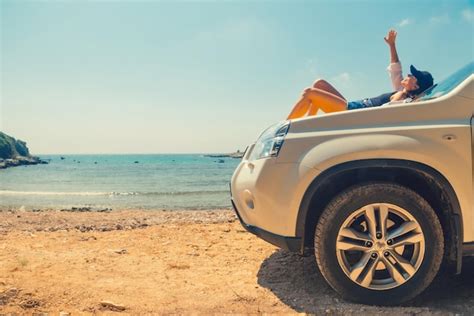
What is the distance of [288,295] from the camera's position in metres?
3.00

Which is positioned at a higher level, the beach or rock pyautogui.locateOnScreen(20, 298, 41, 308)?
rock pyautogui.locateOnScreen(20, 298, 41, 308)

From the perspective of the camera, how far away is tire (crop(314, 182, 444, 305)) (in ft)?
8.64

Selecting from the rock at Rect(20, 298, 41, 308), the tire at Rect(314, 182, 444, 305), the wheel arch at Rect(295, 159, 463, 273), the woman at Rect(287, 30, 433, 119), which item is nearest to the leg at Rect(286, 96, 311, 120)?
the woman at Rect(287, 30, 433, 119)

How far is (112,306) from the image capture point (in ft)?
9.12

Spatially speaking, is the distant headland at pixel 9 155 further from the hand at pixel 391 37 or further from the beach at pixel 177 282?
the hand at pixel 391 37

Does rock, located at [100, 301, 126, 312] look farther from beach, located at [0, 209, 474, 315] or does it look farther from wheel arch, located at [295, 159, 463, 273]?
wheel arch, located at [295, 159, 463, 273]

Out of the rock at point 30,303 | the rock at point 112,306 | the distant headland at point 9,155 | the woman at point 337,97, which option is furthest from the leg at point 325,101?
the distant headland at point 9,155

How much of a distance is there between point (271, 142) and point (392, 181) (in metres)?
0.98

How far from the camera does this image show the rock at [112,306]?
2752mm

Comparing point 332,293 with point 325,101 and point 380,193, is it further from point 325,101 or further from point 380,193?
point 325,101

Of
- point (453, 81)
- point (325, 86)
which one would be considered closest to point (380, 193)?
point (453, 81)

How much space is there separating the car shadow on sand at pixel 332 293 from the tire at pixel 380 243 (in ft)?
0.37

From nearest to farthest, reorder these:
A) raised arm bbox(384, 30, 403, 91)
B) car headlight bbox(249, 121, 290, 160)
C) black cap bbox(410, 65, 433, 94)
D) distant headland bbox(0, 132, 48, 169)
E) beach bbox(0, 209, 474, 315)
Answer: beach bbox(0, 209, 474, 315), car headlight bbox(249, 121, 290, 160), black cap bbox(410, 65, 433, 94), raised arm bbox(384, 30, 403, 91), distant headland bbox(0, 132, 48, 169)

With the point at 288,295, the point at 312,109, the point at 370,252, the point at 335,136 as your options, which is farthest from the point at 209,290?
the point at 312,109
